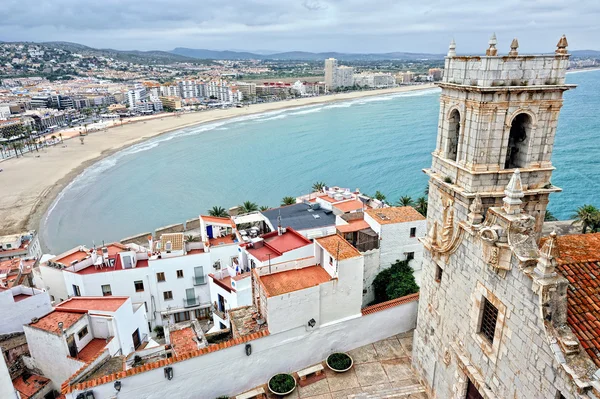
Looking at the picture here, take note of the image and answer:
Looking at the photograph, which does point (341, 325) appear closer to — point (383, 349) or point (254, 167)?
point (383, 349)

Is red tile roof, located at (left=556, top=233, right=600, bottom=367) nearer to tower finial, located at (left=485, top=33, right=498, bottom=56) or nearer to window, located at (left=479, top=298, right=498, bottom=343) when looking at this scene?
window, located at (left=479, top=298, right=498, bottom=343)

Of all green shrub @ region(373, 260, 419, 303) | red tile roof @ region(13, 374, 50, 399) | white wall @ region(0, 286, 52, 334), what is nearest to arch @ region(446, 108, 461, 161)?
green shrub @ region(373, 260, 419, 303)

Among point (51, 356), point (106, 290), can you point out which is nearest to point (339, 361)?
point (51, 356)

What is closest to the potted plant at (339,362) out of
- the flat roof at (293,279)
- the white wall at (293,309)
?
the white wall at (293,309)

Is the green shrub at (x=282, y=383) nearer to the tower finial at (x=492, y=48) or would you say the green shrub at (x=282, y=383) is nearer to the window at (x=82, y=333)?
the window at (x=82, y=333)

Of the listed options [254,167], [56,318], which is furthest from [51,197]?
[56,318]

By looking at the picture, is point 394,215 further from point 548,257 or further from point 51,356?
point 51,356
